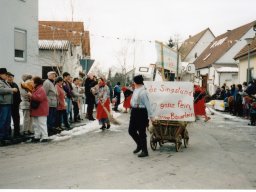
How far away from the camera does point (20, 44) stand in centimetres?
2177

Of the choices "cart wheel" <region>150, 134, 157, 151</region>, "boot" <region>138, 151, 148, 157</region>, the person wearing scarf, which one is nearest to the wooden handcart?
"cart wheel" <region>150, 134, 157, 151</region>

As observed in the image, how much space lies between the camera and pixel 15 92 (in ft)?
39.7

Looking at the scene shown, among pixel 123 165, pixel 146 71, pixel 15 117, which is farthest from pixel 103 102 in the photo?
pixel 146 71

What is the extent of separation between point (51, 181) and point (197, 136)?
7.51 m

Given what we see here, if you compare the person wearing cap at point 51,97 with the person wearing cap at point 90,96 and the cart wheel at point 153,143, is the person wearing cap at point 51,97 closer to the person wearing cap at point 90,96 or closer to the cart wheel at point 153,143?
the cart wheel at point 153,143

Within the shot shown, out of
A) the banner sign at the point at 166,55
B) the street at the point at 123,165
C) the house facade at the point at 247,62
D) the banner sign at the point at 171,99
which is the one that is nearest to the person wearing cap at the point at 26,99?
the street at the point at 123,165

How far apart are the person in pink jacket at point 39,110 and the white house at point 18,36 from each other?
28.1 ft

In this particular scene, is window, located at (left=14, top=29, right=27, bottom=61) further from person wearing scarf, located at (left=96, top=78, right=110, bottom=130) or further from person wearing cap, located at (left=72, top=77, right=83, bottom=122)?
person wearing scarf, located at (left=96, top=78, right=110, bottom=130)

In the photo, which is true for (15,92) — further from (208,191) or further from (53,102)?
(208,191)

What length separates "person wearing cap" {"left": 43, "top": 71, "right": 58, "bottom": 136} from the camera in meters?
13.2

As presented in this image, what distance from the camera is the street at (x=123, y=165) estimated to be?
703 centimetres

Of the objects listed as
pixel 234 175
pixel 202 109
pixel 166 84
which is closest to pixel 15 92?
pixel 166 84

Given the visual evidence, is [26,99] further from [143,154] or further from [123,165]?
[123,165]

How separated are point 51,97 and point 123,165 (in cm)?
533
